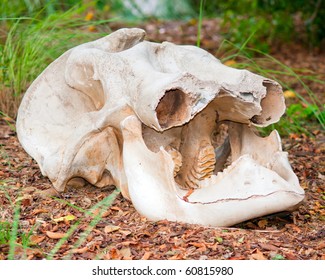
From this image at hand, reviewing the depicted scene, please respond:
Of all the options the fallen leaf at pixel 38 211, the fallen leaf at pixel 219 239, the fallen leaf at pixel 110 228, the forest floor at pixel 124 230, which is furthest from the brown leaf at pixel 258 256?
the fallen leaf at pixel 38 211

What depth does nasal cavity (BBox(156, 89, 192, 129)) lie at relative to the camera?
2.88m

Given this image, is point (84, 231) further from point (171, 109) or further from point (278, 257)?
point (278, 257)

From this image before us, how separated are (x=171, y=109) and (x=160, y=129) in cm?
11

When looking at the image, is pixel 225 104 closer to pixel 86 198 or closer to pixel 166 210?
pixel 166 210

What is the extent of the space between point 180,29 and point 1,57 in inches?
151

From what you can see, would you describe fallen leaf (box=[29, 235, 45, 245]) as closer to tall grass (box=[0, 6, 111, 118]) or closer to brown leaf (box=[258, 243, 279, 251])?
brown leaf (box=[258, 243, 279, 251])

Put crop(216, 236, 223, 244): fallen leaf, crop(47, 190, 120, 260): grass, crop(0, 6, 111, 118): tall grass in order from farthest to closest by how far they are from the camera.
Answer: crop(0, 6, 111, 118): tall grass → crop(216, 236, 223, 244): fallen leaf → crop(47, 190, 120, 260): grass

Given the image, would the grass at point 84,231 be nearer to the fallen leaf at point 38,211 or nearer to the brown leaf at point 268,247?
the fallen leaf at point 38,211

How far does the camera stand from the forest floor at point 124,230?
106 inches

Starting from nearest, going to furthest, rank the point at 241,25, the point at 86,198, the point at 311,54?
the point at 86,198, the point at 241,25, the point at 311,54

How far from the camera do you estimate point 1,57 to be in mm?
4363

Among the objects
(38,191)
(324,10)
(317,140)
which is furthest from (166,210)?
(324,10)

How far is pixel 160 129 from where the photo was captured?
285 cm

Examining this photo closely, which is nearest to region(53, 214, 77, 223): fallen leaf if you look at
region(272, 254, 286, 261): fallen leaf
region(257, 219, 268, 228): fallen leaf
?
region(257, 219, 268, 228): fallen leaf
